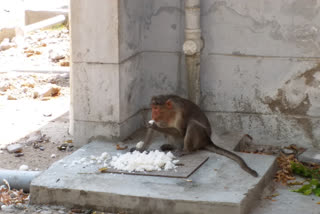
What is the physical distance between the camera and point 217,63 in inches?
332

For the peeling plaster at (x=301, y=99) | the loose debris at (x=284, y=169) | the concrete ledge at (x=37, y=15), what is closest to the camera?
the loose debris at (x=284, y=169)

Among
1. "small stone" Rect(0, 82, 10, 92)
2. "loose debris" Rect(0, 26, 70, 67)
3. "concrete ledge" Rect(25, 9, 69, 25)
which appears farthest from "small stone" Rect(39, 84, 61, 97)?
"concrete ledge" Rect(25, 9, 69, 25)

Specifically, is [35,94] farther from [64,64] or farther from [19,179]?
[19,179]

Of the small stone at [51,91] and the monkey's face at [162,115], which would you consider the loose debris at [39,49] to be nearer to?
the small stone at [51,91]

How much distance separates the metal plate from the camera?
6.95 m

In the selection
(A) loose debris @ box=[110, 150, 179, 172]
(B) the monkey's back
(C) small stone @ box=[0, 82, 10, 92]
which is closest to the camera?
(A) loose debris @ box=[110, 150, 179, 172]

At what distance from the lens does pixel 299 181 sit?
24.3 feet

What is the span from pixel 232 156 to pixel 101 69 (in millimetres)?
2009

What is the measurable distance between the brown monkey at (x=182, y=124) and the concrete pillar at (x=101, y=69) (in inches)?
27.0

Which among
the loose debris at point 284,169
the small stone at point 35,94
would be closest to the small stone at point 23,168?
the loose debris at point 284,169

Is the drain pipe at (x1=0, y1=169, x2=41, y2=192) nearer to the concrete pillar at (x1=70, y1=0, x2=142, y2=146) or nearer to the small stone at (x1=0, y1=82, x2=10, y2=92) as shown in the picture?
the concrete pillar at (x1=70, y1=0, x2=142, y2=146)

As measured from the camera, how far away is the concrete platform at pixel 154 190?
6312mm

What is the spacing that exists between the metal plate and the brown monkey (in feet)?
0.40

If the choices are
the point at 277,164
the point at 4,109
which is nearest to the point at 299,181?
the point at 277,164
